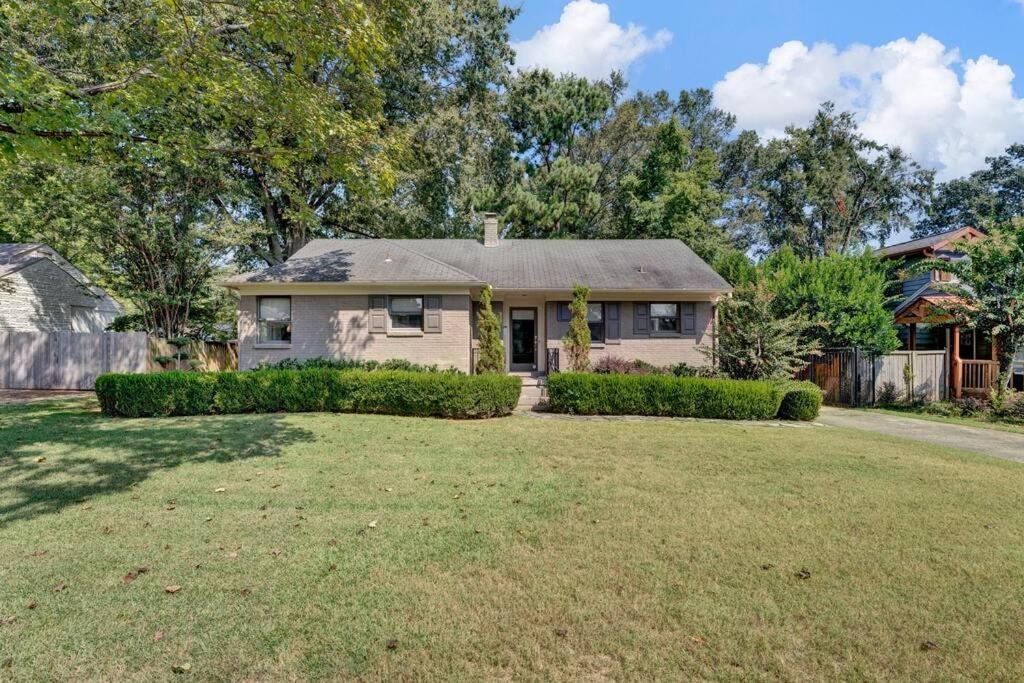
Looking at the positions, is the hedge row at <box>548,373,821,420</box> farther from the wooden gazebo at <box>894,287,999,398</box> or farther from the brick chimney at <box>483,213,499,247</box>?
the brick chimney at <box>483,213,499,247</box>

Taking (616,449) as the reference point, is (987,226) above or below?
above

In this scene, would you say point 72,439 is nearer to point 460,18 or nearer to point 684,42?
point 684,42

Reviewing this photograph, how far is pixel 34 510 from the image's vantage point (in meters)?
4.66

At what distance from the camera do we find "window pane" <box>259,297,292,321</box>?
15.1 m

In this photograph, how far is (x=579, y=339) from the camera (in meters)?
13.6

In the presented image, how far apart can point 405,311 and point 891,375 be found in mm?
14755

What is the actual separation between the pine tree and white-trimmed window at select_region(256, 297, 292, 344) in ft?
27.6

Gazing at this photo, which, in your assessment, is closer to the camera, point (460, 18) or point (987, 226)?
point (987, 226)

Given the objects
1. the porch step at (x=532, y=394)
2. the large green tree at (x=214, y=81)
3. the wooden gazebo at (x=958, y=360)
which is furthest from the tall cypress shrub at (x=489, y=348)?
the wooden gazebo at (x=958, y=360)

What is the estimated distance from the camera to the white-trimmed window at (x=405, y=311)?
591 inches

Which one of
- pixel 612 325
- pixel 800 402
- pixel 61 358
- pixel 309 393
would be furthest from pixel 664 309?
pixel 61 358

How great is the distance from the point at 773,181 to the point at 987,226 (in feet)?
64.2

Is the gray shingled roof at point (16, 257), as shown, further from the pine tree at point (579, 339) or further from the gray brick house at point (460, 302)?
the pine tree at point (579, 339)

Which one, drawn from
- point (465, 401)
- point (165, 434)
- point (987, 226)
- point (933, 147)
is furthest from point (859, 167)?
point (165, 434)
